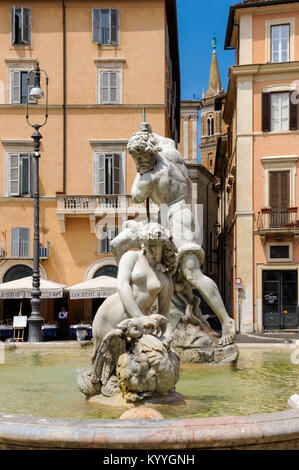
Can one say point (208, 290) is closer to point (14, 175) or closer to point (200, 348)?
point (200, 348)

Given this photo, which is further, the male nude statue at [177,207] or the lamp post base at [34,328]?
the lamp post base at [34,328]

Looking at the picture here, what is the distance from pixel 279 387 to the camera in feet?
18.4

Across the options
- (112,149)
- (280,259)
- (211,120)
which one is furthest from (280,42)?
(211,120)

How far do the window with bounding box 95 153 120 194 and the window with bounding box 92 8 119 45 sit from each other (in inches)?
197

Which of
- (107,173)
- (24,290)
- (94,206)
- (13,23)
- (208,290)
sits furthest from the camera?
(13,23)

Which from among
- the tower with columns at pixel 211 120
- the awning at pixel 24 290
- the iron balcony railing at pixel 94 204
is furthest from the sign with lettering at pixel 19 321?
the tower with columns at pixel 211 120

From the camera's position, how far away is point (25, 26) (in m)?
29.0

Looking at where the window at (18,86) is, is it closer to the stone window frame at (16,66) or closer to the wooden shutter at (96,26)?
the stone window frame at (16,66)

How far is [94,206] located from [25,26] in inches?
330

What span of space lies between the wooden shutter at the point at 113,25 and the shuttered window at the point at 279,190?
29.1 feet

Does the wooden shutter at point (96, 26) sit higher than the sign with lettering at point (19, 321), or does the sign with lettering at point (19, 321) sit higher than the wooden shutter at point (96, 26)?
the wooden shutter at point (96, 26)

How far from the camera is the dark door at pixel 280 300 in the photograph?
86.7ft

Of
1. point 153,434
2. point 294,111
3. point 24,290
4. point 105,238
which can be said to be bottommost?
point 24,290
